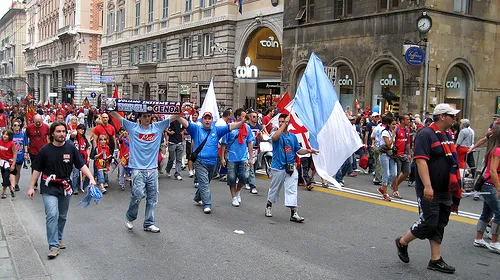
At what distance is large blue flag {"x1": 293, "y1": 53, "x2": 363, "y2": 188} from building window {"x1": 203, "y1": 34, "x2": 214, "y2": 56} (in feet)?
88.4

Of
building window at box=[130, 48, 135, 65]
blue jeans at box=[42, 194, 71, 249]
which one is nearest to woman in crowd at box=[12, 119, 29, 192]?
blue jeans at box=[42, 194, 71, 249]

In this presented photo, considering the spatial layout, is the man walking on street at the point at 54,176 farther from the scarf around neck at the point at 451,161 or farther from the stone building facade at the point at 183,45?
the stone building facade at the point at 183,45

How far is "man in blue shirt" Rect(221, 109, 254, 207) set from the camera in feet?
33.2

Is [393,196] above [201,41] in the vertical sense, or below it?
below

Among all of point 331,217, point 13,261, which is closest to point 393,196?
point 331,217

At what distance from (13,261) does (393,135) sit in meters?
8.25

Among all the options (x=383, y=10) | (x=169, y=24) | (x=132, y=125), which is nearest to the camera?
(x=132, y=125)

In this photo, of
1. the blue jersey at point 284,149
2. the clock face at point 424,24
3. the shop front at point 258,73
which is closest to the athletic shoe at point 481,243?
the blue jersey at point 284,149

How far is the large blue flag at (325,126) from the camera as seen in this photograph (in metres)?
9.02

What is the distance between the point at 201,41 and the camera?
36375 mm

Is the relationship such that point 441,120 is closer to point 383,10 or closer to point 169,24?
point 383,10

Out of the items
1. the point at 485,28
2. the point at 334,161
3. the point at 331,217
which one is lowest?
the point at 331,217

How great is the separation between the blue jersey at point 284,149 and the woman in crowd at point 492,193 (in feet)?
9.91

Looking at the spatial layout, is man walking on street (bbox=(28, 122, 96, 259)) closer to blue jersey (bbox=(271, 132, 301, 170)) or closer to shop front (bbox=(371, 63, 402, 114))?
blue jersey (bbox=(271, 132, 301, 170))
